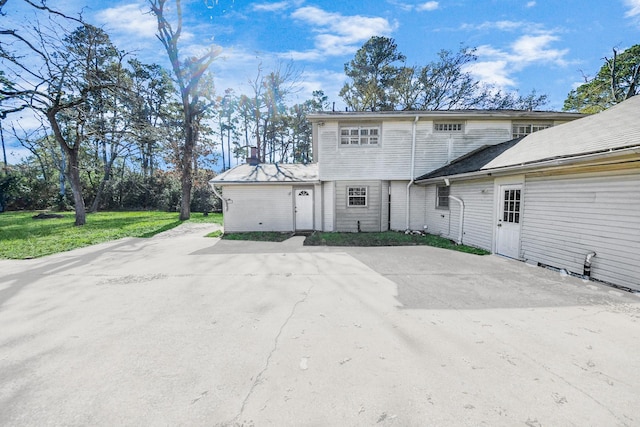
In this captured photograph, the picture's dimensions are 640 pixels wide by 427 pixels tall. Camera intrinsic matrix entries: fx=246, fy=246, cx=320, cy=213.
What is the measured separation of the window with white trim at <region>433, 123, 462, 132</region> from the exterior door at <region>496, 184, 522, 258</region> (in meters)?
4.67

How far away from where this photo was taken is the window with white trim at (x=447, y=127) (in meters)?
10.7

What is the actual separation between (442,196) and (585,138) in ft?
15.2

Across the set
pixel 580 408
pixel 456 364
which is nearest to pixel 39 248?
pixel 456 364

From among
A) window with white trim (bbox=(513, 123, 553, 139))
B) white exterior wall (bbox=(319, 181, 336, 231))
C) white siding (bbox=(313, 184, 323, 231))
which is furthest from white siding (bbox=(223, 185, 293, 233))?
window with white trim (bbox=(513, 123, 553, 139))

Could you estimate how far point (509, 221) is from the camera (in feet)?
22.5

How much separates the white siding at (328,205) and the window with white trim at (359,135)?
77.0 inches

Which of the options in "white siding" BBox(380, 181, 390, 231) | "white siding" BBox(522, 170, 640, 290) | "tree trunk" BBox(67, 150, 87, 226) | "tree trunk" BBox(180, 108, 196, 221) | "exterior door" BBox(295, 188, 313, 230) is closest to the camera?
"white siding" BBox(522, 170, 640, 290)

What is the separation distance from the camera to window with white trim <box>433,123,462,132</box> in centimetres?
1072

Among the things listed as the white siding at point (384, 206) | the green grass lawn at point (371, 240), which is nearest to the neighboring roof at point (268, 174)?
the green grass lawn at point (371, 240)

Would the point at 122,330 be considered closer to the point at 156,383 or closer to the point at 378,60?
the point at 156,383

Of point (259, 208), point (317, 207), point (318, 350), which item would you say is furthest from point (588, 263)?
point (259, 208)

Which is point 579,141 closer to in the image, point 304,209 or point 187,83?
point 304,209

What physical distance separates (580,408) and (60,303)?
21.3 ft

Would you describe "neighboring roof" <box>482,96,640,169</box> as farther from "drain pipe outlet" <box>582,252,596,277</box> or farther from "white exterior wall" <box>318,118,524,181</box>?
"white exterior wall" <box>318,118,524,181</box>
